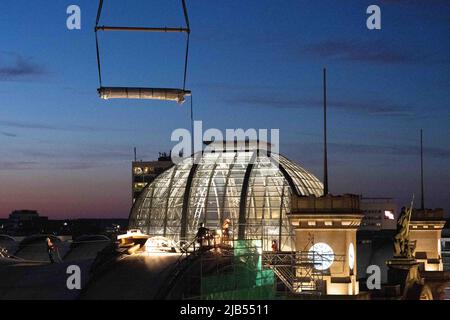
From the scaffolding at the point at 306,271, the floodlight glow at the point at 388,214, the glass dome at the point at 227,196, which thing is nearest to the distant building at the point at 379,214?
the floodlight glow at the point at 388,214

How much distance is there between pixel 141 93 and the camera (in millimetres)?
34656

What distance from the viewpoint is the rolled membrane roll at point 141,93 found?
114 feet

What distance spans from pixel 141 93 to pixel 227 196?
36.0 meters

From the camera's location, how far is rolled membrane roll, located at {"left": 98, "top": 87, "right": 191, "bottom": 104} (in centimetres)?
3469

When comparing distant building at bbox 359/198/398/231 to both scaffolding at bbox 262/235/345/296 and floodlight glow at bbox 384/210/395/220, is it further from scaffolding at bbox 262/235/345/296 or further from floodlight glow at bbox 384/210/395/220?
scaffolding at bbox 262/235/345/296

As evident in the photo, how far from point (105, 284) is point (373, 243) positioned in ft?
173

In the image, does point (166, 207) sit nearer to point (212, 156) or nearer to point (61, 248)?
point (212, 156)

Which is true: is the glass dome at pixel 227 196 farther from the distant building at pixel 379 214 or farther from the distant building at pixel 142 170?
the distant building at pixel 142 170

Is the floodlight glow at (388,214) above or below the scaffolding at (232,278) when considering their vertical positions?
above

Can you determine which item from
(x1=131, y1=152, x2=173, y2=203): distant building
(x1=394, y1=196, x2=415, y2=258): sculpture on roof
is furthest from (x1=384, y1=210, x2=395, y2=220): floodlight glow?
(x1=131, y1=152, x2=173, y2=203): distant building

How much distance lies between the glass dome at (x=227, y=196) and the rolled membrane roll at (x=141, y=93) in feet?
99.8

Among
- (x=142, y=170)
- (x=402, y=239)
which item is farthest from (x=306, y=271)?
(x=142, y=170)

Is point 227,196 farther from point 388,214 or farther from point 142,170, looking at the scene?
point 142,170
